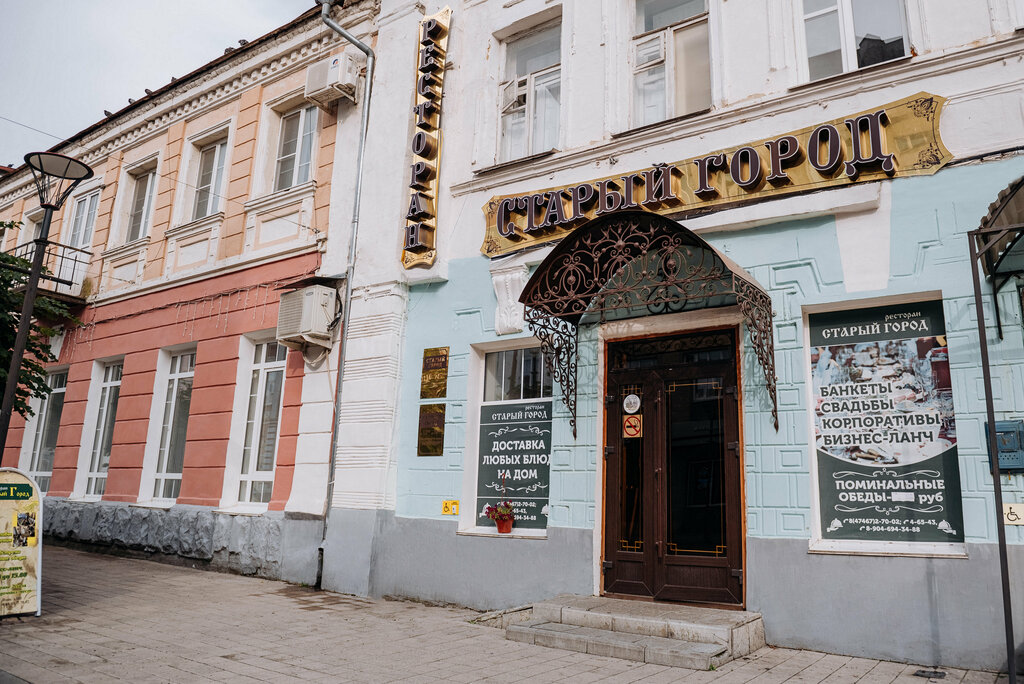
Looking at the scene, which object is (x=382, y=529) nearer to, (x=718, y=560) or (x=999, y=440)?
(x=718, y=560)

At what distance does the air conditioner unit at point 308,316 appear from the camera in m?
9.66

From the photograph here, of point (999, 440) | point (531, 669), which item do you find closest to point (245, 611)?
point (531, 669)

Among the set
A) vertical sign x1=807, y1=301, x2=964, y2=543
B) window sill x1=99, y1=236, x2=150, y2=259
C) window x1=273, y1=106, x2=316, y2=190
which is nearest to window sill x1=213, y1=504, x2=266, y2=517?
window x1=273, y1=106, x2=316, y2=190

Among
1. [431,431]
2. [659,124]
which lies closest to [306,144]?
[431,431]

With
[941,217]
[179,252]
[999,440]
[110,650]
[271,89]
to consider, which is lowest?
[110,650]

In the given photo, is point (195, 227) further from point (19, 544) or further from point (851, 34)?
point (851, 34)

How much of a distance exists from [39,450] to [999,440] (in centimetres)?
1599

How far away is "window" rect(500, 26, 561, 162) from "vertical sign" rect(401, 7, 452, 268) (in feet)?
3.03

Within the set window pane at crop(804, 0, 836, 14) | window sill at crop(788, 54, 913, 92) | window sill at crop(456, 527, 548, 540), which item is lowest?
window sill at crop(456, 527, 548, 540)

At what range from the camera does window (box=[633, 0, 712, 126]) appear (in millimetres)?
7898

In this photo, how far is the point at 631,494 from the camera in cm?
738

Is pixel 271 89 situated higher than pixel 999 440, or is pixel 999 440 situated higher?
pixel 271 89

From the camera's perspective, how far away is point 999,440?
5.54 metres

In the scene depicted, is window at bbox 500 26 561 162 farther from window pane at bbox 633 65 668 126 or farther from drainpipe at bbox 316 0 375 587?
drainpipe at bbox 316 0 375 587
